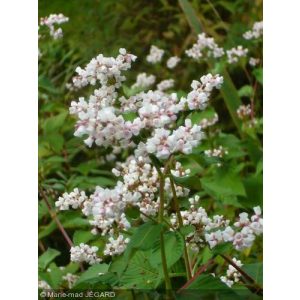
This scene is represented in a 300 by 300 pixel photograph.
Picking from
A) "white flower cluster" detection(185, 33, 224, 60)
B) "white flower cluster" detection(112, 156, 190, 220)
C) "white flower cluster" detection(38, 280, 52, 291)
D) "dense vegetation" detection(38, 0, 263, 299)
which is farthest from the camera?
"white flower cluster" detection(185, 33, 224, 60)

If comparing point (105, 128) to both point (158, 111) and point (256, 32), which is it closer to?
point (158, 111)

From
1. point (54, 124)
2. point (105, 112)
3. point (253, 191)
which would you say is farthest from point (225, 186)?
point (105, 112)

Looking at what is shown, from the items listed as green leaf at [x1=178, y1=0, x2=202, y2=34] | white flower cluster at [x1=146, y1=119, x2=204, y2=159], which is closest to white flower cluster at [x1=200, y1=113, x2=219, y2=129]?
green leaf at [x1=178, y1=0, x2=202, y2=34]

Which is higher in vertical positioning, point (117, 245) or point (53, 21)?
point (53, 21)

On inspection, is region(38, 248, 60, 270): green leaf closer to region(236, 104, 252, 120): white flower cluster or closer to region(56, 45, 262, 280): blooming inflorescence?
region(56, 45, 262, 280): blooming inflorescence

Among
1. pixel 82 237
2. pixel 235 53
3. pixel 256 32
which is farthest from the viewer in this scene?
pixel 235 53

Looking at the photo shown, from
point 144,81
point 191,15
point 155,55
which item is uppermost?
point 191,15

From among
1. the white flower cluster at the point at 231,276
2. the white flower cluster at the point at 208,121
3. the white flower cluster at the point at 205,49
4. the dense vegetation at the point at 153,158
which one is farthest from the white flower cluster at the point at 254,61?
the white flower cluster at the point at 231,276
